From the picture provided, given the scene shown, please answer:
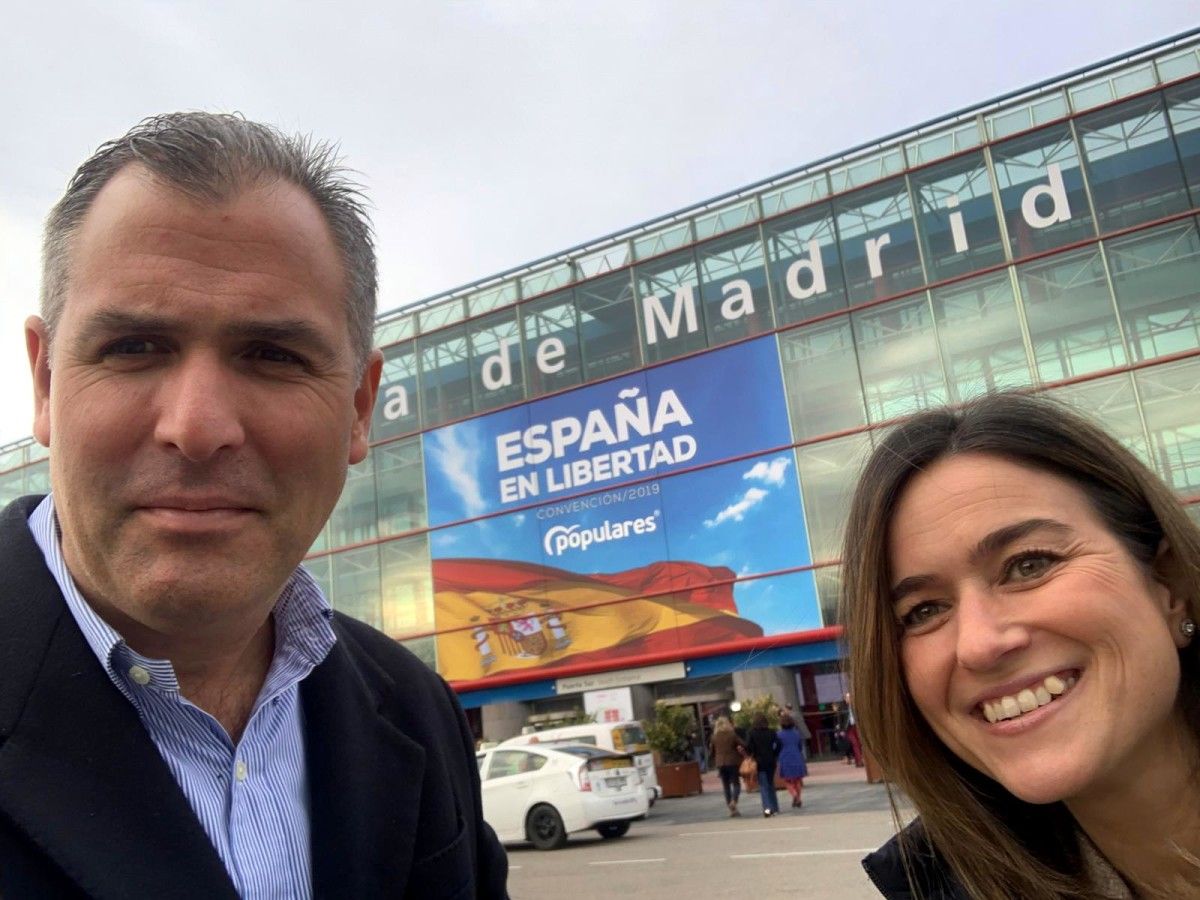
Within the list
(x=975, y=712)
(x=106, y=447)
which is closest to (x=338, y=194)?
(x=106, y=447)

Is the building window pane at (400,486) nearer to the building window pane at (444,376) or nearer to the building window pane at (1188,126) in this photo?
the building window pane at (444,376)

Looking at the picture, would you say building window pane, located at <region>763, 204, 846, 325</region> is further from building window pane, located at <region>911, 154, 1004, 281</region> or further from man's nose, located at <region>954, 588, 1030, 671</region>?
man's nose, located at <region>954, 588, 1030, 671</region>

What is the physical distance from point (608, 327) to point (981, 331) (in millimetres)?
9379

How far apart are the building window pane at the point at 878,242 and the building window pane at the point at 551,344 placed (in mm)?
7530

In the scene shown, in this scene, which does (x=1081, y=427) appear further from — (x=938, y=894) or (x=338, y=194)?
(x=338, y=194)

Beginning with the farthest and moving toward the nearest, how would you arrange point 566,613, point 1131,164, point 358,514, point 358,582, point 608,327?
point 358,514, point 358,582, point 608,327, point 566,613, point 1131,164

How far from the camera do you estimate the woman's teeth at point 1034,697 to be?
187 cm

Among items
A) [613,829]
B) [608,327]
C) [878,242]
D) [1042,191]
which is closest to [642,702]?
[608,327]

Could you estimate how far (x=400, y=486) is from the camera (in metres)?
27.6

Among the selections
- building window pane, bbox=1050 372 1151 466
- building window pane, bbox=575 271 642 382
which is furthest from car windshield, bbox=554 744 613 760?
building window pane, bbox=575 271 642 382

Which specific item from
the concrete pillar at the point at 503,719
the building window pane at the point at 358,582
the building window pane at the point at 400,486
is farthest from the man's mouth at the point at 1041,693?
the building window pane at the point at 358,582

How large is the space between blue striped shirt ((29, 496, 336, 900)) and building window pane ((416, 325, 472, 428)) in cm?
2562

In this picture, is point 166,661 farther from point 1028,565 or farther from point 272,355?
point 1028,565

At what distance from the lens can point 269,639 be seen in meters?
1.74
